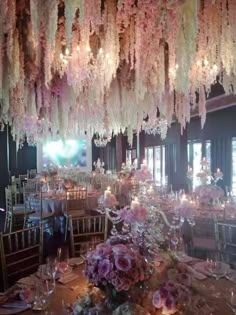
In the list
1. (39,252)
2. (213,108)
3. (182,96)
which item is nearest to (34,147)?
(213,108)

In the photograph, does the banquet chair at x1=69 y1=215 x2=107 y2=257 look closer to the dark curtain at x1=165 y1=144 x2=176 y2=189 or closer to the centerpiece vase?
the centerpiece vase

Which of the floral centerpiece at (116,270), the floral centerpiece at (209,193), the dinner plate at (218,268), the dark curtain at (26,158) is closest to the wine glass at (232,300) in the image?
the dinner plate at (218,268)

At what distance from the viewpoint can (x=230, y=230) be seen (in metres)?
3.71

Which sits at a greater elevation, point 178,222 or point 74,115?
point 74,115

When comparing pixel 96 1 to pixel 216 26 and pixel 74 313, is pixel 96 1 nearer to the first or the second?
pixel 216 26

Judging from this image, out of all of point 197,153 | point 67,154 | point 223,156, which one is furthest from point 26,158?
point 223,156

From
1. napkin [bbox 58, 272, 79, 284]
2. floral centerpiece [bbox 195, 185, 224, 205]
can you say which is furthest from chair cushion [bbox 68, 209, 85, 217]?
napkin [bbox 58, 272, 79, 284]

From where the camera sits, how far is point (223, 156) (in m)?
8.19

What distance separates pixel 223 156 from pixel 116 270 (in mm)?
7109

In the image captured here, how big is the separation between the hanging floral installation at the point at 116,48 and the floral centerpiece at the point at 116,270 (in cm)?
173

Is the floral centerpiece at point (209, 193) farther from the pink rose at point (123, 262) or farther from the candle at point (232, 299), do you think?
the pink rose at point (123, 262)

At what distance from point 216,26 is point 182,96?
1845mm

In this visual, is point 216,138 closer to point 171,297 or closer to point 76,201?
point 76,201

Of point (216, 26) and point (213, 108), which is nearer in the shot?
point (216, 26)
